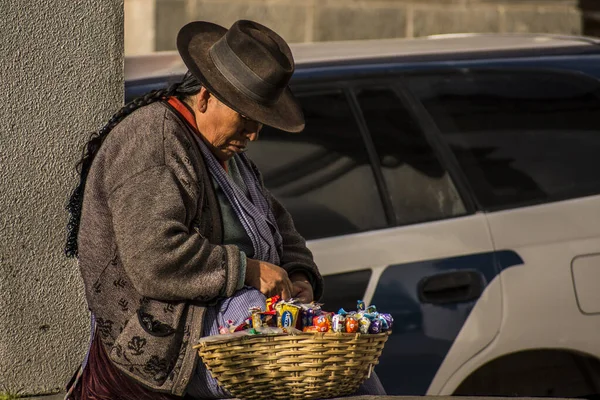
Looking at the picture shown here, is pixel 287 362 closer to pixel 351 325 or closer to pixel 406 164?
pixel 351 325

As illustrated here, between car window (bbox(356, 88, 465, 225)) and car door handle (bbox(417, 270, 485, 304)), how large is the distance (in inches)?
9.8

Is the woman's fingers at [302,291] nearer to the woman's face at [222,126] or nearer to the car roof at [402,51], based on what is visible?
the woman's face at [222,126]

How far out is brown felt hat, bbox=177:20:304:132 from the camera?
9.84ft

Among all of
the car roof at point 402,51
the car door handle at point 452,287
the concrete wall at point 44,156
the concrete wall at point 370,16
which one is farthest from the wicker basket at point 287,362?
the concrete wall at point 370,16

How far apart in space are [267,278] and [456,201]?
1.49 m

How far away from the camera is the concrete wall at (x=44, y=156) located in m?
3.54

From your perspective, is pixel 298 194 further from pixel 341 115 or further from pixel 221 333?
pixel 221 333

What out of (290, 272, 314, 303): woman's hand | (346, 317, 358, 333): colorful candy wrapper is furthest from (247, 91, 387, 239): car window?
(346, 317, 358, 333): colorful candy wrapper

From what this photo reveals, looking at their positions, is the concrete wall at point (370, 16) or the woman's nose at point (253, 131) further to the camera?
the concrete wall at point (370, 16)

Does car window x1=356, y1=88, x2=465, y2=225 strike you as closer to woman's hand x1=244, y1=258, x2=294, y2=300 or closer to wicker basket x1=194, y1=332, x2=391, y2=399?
woman's hand x1=244, y1=258, x2=294, y2=300

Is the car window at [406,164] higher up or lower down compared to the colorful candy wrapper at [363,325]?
lower down

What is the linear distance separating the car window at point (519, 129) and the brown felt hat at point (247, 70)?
4.85 ft

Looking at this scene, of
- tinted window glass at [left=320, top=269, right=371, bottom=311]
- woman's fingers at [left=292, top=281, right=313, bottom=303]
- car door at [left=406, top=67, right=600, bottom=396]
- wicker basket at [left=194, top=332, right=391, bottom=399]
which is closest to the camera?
wicker basket at [left=194, top=332, right=391, bottom=399]

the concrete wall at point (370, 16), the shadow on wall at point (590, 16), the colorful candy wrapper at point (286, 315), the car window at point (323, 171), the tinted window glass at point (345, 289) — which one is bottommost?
the shadow on wall at point (590, 16)
